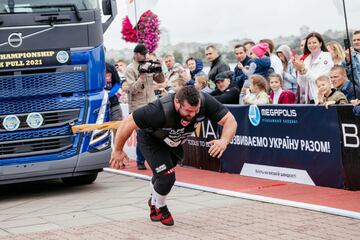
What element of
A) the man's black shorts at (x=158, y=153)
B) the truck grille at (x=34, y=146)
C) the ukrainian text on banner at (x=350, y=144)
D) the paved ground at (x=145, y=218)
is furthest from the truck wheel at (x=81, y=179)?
the ukrainian text on banner at (x=350, y=144)

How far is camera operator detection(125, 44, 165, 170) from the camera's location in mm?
12125

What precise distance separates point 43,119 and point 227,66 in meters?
3.98

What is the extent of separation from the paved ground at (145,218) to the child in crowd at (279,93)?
2.01 m

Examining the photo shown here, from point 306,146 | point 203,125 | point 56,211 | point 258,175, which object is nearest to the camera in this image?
point 56,211

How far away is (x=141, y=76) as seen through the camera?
40.3 ft

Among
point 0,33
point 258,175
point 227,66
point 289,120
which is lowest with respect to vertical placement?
point 258,175

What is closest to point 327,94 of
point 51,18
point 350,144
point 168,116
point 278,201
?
point 350,144

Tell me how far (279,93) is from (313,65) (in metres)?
0.69

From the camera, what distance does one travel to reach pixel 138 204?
9.39m

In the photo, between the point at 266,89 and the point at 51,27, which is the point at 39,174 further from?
the point at 266,89

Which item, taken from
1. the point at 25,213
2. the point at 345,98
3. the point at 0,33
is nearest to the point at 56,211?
the point at 25,213

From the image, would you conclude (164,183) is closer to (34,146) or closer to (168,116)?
(168,116)

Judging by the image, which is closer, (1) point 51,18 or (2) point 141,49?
(1) point 51,18

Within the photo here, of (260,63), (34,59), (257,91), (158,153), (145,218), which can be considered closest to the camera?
(158,153)
